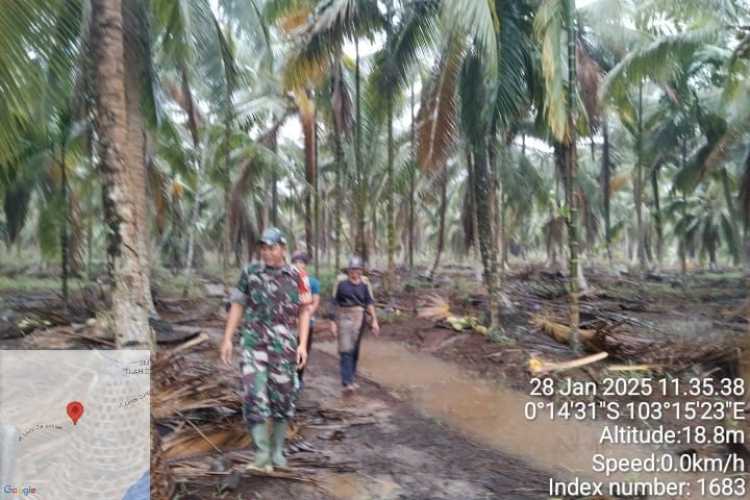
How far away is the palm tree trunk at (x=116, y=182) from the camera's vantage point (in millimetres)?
3260

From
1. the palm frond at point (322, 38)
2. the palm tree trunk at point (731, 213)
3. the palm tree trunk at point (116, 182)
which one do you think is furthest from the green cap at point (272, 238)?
the palm tree trunk at point (731, 213)

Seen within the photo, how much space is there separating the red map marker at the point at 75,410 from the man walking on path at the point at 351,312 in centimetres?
230

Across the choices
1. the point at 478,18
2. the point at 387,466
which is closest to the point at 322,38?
the point at 478,18

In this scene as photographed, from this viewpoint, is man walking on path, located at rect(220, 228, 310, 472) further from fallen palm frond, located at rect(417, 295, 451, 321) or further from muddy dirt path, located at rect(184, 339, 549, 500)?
fallen palm frond, located at rect(417, 295, 451, 321)

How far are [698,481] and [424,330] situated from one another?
4319 millimetres

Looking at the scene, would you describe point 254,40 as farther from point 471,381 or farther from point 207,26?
point 471,381

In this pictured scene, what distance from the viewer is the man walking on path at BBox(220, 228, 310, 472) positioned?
9.07 ft

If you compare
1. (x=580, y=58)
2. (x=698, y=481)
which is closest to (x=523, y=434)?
(x=698, y=481)

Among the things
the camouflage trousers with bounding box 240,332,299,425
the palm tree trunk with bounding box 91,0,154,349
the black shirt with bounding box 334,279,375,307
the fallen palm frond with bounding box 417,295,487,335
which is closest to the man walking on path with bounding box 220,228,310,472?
the camouflage trousers with bounding box 240,332,299,425

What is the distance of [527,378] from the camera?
435 centimetres

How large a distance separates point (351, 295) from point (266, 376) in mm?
1713

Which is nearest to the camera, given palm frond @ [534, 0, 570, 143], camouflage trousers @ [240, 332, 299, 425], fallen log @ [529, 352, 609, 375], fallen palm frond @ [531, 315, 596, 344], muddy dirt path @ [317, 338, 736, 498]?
camouflage trousers @ [240, 332, 299, 425]

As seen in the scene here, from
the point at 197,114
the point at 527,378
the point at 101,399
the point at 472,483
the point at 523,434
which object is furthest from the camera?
the point at 197,114

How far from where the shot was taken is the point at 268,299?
9.20ft
